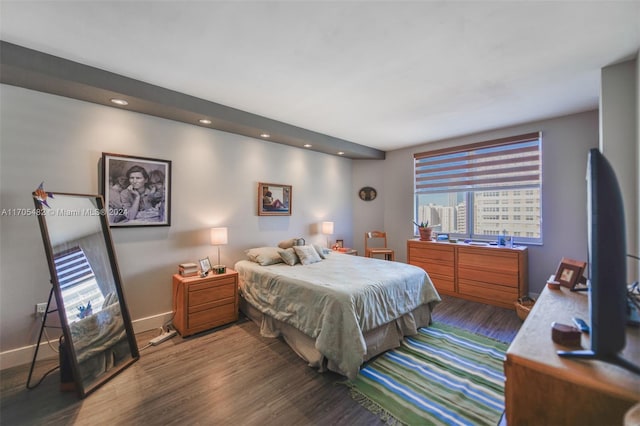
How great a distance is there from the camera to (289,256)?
345cm

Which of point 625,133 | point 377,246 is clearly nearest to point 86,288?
point 377,246

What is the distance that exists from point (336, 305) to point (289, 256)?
1.38 metres

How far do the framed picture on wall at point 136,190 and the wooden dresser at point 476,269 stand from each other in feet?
13.0

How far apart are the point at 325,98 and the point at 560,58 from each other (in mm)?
2166

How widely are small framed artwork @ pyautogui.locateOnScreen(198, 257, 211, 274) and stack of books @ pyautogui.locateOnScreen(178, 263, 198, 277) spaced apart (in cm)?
7

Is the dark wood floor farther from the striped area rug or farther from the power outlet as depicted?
the power outlet

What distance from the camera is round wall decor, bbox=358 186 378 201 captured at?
5542 millimetres

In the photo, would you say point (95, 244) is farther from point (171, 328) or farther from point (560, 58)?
point (560, 58)

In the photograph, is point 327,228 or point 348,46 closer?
point 348,46

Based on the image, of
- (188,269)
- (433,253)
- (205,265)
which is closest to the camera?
(188,269)

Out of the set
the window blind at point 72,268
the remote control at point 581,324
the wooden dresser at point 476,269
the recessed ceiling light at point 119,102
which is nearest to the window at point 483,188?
the wooden dresser at point 476,269

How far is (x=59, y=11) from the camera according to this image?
1719 mm

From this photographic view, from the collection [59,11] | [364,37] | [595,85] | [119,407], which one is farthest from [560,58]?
[119,407]

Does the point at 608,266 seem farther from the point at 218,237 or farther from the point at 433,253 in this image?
the point at 433,253
